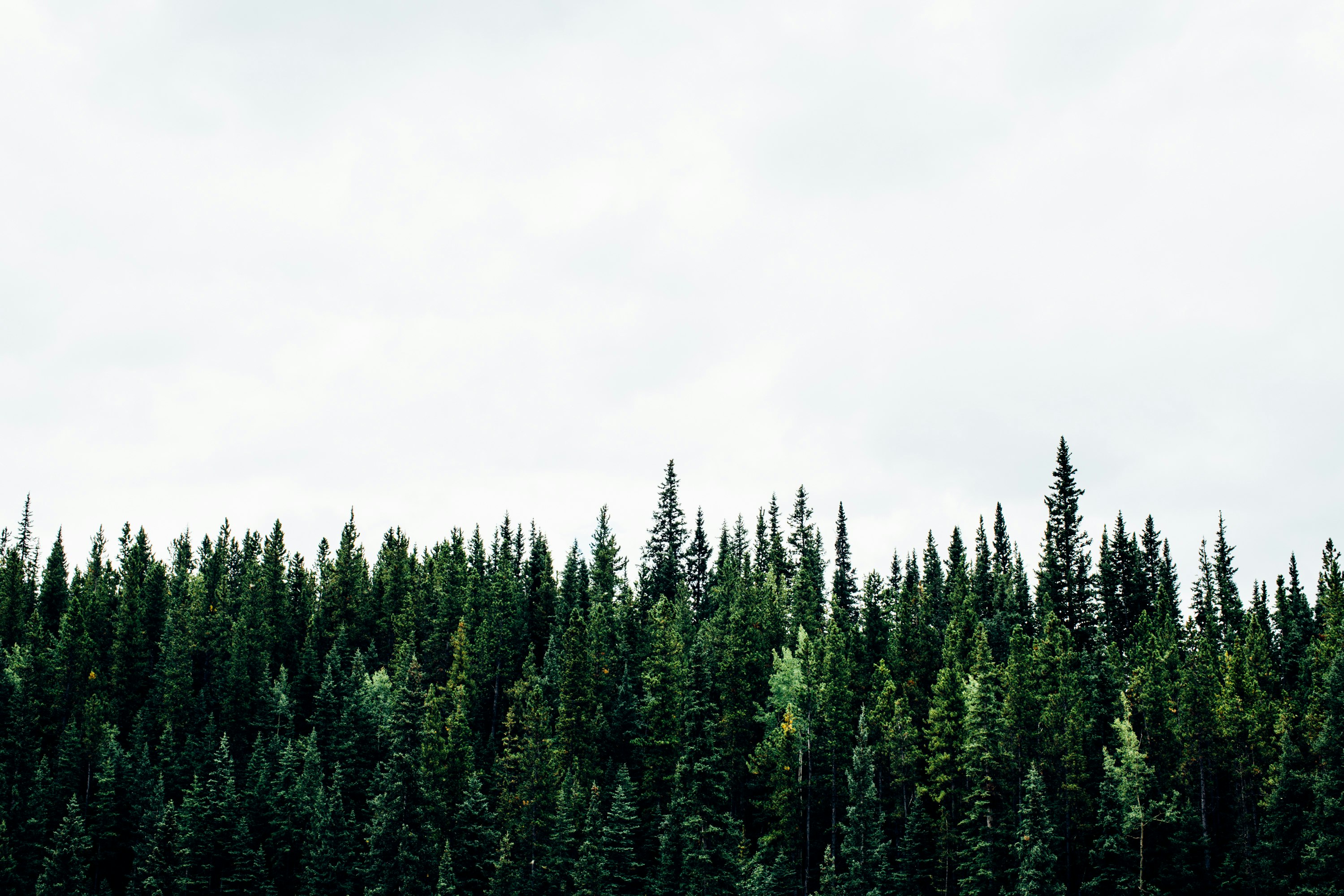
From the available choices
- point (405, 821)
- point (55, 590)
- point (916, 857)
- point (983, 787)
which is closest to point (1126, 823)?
point (983, 787)

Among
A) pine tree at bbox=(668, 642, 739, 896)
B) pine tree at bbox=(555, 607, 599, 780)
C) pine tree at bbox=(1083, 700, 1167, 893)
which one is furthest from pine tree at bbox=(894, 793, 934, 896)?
pine tree at bbox=(555, 607, 599, 780)

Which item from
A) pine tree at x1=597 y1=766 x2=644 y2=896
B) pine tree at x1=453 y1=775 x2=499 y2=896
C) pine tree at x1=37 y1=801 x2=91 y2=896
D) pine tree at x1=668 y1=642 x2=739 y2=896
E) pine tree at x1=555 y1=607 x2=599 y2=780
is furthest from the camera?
pine tree at x1=555 y1=607 x2=599 y2=780

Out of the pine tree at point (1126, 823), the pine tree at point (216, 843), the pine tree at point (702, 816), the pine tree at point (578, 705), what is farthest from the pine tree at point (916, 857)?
the pine tree at point (216, 843)

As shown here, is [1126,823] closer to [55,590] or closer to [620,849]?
[620,849]

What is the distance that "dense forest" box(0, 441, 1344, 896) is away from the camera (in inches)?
3017

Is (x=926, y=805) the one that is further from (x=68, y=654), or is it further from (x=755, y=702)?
(x=68, y=654)

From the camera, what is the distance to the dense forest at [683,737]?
76.6 m

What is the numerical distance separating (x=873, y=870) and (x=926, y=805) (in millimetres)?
9102

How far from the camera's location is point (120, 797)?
319 feet

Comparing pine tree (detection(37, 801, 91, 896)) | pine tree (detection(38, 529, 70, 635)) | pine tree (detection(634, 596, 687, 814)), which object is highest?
pine tree (detection(38, 529, 70, 635))

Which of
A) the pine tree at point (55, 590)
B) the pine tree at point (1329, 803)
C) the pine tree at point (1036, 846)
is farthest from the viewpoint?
the pine tree at point (55, 590)

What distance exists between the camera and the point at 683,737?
89.8m

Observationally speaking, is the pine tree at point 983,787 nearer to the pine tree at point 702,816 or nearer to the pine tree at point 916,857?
the pine tree at point 916,857

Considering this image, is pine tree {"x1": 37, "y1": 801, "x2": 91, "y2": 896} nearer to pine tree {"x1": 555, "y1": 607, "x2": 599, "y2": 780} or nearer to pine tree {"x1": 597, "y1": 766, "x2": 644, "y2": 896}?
pine tree {"x1": 555, "y1": 607, "x2": 599, "y2": 780}
